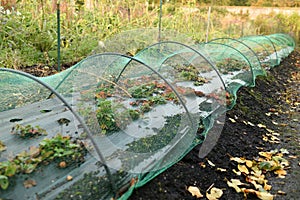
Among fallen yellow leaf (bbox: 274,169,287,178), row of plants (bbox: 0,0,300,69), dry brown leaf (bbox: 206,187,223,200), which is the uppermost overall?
row of plants (bbox: 0,0,300,69)

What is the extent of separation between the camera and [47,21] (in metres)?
5.59

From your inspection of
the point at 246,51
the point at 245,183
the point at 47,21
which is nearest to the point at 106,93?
the point at 245,183

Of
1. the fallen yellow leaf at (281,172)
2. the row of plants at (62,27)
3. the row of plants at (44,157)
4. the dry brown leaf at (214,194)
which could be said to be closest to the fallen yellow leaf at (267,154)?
the fallen yellow leaf at (281,172)

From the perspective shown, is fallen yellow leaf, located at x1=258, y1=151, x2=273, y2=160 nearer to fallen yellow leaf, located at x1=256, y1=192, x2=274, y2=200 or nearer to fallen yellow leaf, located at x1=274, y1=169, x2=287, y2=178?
fallen yellow leaf, located at x1=274, y1=169, x2=287, y2=178

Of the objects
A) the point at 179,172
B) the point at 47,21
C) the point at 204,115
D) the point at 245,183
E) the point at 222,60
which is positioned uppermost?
the point at 47,21

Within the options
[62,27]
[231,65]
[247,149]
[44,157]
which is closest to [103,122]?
[44,157]

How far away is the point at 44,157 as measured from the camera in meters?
1.94

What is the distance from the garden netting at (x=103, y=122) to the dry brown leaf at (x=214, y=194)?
39cm

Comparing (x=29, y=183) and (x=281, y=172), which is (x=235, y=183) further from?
(x=29, y=183)

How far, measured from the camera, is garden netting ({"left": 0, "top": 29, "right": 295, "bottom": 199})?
192 centimetres

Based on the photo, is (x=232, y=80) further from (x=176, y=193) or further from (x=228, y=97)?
(x=176, y=193)

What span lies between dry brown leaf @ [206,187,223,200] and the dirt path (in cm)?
5

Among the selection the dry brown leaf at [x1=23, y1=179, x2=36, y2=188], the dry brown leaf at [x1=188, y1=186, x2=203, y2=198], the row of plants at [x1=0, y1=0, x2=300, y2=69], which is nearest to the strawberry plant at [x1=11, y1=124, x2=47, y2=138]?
the dry brown leaf at [x1=23, y1=179, x2=36, y2=188]

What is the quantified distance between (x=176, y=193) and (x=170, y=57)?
1880 millimetres
